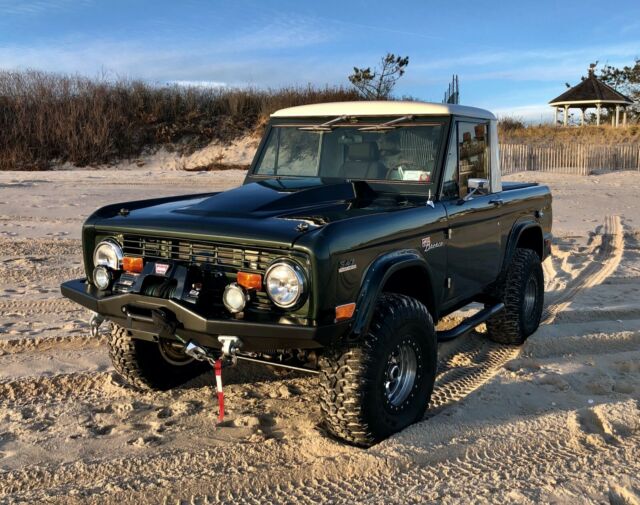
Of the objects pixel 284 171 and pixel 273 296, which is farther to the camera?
pixel 284 171

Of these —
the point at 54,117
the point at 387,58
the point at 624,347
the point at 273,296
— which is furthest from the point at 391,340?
the point at 387,58

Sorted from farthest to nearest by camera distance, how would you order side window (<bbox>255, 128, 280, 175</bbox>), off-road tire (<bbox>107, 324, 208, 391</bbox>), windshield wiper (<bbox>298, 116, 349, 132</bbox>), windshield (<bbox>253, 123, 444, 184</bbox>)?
side window (<bbox>255, 128, 280, 175</bbox>)
windshield wiper (<bbox>298, 116, 349, 132</bbox>)
windshield (<bbox>253, 123, 444, 184</bbox>)
off-road tire (<bbox>107, 324, 208, 391</bbox>)

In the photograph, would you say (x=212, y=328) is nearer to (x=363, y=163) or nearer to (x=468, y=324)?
(x=363, y=163)

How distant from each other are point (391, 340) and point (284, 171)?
1.93 meters

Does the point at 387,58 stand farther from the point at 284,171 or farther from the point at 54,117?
the point at 284,171

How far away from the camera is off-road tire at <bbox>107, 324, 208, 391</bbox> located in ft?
13.8

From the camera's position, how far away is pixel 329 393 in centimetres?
341

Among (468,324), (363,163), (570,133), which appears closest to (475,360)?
(468,324)

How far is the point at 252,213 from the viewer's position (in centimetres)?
358

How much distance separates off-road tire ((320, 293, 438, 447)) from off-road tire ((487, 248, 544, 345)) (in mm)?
1966

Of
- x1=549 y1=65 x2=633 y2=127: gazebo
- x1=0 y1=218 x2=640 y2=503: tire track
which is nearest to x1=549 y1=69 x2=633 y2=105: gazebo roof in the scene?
x1=549 y1=65 x2=633 y2=127: gazebo

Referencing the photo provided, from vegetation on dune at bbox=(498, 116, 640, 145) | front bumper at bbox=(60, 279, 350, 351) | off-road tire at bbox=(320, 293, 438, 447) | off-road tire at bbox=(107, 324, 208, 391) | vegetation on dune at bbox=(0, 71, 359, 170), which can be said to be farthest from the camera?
vegetation on dune at bbox=(498, 116, 640, 145)

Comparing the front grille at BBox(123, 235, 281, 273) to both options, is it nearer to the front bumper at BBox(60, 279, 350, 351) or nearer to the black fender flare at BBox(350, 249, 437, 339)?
the front bumper at BBox(60, 279, 350, 351)

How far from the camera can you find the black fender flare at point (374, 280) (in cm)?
327
